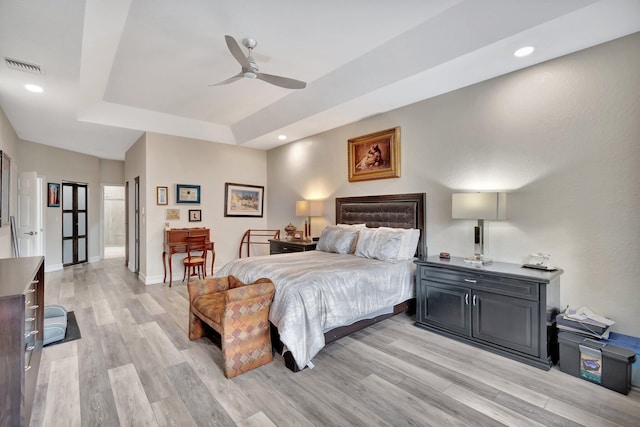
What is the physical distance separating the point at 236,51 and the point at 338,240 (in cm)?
270

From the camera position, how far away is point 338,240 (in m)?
4.34

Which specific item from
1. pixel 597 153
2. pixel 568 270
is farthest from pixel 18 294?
pixel 597 153

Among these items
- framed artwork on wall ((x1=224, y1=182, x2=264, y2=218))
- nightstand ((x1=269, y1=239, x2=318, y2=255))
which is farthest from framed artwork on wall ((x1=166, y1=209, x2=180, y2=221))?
nightstand ((x1=269, y1=239, x2=318, y2=255))

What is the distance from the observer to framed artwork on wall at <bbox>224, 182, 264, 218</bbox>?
21.0ft

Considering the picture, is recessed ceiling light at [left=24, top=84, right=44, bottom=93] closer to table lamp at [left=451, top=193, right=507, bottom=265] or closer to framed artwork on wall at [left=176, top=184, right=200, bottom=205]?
framed artwork on wall at [left=176, top=184, right=200, bottom=205]

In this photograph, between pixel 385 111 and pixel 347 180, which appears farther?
pixel 347 180

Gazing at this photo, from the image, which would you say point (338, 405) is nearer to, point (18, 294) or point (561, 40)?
point (18, 294)

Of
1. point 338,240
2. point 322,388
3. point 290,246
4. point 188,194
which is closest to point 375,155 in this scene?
point 338,240

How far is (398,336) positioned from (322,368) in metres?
1.05

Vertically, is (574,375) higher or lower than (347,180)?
lower

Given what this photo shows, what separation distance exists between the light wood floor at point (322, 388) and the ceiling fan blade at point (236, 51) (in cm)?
281

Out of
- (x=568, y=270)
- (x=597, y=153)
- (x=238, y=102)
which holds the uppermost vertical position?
(x=238, y=102)

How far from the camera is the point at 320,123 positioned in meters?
4.91

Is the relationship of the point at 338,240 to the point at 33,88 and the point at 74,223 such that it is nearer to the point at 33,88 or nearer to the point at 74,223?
the point at 33,88
